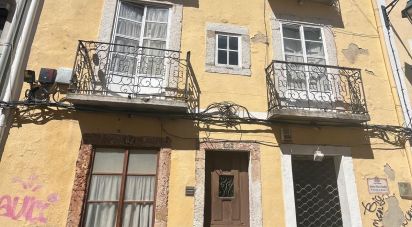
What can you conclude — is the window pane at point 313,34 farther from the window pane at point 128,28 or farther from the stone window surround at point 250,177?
the window pane at point 128,28

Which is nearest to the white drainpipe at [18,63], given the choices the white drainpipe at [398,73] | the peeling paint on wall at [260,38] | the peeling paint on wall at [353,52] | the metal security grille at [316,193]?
the peeling paint on wall at [260,38]

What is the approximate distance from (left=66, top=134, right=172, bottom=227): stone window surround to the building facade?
0.02 meters

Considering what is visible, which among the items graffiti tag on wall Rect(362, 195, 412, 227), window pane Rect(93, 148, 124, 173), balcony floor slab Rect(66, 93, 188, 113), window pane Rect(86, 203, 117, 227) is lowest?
window pane Rect(86, 203, 117, 227)

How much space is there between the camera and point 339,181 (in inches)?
268

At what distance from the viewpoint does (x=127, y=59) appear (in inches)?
264

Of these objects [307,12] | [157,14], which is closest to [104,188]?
[157,14]

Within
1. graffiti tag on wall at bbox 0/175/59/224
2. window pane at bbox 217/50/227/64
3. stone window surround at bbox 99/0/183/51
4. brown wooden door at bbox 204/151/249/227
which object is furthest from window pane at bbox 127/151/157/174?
window pane at bbox 217/50/227/64

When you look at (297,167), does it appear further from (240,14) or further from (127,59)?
(127,59)

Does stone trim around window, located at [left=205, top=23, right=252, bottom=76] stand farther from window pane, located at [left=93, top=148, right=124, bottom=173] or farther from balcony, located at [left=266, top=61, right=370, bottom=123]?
window pane, located at [left=93, top=148, right=124, bottom=173]

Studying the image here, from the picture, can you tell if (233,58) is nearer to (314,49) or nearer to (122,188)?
(314,49)

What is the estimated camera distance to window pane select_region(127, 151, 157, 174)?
6.07 metres

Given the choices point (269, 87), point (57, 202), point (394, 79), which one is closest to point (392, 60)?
point (394, 79)

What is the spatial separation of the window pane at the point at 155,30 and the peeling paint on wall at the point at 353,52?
4066mm

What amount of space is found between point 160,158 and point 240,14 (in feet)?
12.2
